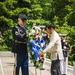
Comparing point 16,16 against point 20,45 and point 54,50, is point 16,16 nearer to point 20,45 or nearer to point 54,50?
point 20,45

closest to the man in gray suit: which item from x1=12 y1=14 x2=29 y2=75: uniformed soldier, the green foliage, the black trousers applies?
the black trousers

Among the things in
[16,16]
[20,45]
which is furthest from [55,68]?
[16,16]

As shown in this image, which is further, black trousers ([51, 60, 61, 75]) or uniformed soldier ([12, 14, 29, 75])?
uniformed soldier ([12, 14, 29, 75])

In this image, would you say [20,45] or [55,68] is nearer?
[55,68]

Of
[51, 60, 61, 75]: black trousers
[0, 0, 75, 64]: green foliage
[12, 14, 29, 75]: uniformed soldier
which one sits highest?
[0, 0, 75, 64]: green foliage

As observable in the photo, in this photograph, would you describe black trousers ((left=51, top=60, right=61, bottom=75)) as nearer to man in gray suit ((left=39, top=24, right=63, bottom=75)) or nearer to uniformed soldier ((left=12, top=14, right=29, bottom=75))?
man in gray suit ((left=39, top=24, right=63, bottom=75))

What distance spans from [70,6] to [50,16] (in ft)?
19.9

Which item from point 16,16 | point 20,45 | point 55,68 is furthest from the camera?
point 16,16

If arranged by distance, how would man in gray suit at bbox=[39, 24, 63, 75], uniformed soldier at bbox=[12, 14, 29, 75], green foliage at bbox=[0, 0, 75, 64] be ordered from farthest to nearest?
green foliage at bbox=[0, 0, 75, 64]
uniformed soldier at bbox=[12, 14, 29, 75]
man in gray suit at bbox=[39, 24, 63, 75]

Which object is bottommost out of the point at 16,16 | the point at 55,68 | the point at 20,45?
the point at 55,68

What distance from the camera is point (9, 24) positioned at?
3653 centimetres

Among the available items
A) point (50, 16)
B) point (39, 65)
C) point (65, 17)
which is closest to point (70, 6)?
point (65, 17)

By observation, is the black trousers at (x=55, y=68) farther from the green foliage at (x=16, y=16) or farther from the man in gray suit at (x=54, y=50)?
the green foliage at (x=16, y=16)

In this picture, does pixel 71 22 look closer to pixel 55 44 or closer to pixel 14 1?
→ pixel 14 1
